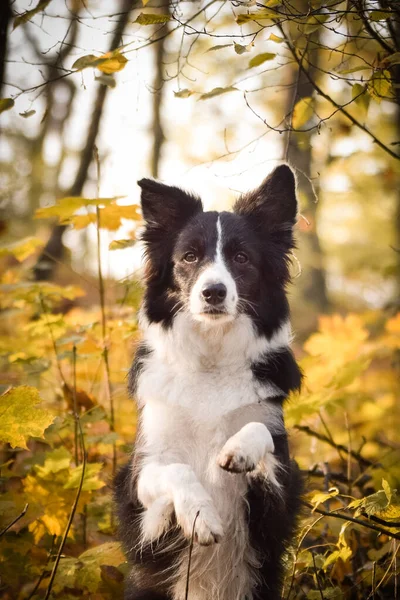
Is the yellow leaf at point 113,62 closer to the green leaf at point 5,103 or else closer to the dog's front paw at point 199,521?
the green leaf at point 5,103

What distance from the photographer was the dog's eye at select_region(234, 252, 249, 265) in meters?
3.46

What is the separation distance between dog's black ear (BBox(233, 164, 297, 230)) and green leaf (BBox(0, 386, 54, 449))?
183 cm

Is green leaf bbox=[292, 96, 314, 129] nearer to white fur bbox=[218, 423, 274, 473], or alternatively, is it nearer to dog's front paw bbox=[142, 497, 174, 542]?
white fur bbox=[218, 423, 274, 473]

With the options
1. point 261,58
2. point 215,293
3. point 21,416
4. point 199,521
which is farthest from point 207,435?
point 261,58

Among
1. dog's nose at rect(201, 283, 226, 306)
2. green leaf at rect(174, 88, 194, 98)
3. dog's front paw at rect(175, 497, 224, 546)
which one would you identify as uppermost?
green leaf at rect(174, 88, 194, 98)

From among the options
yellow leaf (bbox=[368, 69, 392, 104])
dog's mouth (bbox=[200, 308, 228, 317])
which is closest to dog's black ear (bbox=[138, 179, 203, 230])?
dog's mouth (bbox=[200, 308, 228, 317])

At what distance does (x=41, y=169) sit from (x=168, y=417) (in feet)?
58.9

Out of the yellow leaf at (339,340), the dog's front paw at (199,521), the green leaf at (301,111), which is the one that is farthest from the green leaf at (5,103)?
the yellow leaf at (339,340)

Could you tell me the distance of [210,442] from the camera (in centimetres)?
298

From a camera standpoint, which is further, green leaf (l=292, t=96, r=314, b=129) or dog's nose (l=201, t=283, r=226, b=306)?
green leaf (l=292, t=96, r=314, b=129)

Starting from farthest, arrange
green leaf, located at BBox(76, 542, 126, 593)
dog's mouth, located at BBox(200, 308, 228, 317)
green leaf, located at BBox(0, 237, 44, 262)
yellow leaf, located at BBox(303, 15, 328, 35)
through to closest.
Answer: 1. green leaf, located at BBox(0, 237, 44, 262)
2. dog's mouth, located at BBox(200, 308, 228, 317)
3. green leaf, located at BBox(76, 542, 126, 593)
4. yellow leaf, located at BBox(303, 15, 328, 35)

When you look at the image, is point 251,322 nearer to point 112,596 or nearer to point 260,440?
point 260,440

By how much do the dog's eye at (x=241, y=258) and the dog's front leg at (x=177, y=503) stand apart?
1301mm

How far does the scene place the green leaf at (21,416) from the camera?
264 centimetres
